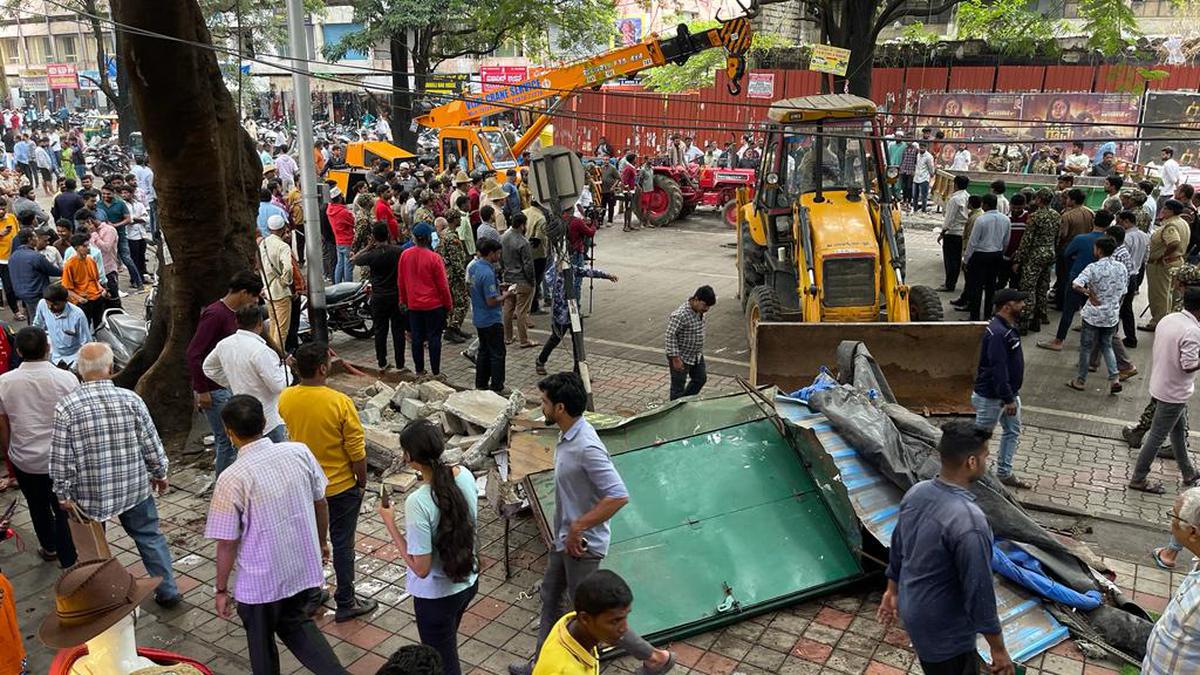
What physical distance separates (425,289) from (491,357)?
1.04 metres

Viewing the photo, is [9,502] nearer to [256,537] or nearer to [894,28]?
[256,537]

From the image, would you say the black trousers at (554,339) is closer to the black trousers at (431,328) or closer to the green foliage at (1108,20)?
the black trousers at (431,328)

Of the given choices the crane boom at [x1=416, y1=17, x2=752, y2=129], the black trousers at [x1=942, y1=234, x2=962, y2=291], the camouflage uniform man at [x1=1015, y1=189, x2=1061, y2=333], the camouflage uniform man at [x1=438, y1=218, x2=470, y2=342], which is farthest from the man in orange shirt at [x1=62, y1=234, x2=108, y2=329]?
the black trousers at [x1=942, y1=234, x2=962, y2=291]

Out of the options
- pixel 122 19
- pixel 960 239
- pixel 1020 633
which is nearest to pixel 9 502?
pixel 122 19

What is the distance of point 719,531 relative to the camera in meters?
5.64

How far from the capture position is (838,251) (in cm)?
927

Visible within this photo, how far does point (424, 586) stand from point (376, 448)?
364 centimetres

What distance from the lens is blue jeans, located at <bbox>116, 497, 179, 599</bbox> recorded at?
5.33 meters

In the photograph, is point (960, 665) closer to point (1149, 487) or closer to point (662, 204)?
point (1149, 487)

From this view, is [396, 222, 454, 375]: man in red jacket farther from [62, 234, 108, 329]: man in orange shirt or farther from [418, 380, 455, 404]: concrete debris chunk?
[62, 234, 108, 329]: man in orange shirt

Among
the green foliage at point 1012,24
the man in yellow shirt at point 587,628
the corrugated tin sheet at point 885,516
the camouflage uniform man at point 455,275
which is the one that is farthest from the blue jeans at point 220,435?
the green foliage at point 1012,24

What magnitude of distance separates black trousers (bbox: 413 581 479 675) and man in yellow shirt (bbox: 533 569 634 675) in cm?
109

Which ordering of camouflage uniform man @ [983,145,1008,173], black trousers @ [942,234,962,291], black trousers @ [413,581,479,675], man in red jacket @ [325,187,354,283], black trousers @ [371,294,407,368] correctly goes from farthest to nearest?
camouflage uniform man @ [983,145,1008,173] → man in red jacket @ [325,187,354,283] → black trousers @ [942,234,962,291] → black trousers @ [371,294,407,368] → black trousers @ [413,581,479,675]

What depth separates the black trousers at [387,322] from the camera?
33.7 ft
